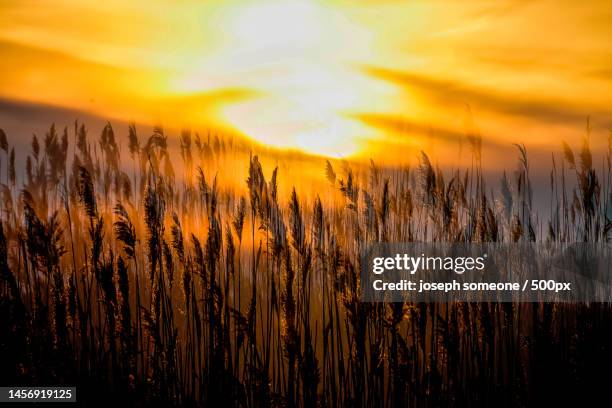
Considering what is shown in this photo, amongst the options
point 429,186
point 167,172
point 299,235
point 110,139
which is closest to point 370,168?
point 429,186


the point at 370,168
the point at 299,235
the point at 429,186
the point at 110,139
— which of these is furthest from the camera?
the point at 110,139

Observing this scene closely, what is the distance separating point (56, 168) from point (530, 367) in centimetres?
363

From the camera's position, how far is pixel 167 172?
532 centimetres

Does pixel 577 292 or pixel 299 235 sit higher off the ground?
pixel 299 235

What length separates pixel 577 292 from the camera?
4867 mm

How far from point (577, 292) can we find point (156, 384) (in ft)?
9.48

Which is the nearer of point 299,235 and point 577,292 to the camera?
point 299,235

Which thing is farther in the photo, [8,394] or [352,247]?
[352,247]

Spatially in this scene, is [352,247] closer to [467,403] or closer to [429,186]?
[429,186]

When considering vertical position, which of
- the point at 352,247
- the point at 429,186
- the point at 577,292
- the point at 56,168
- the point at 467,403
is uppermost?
the point at 56,168

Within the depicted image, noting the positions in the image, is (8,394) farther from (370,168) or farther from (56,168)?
(370,168)

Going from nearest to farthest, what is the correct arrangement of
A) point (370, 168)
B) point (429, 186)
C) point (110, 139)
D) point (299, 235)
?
point (299, 235) → point (429, 186) → point (370, 168) → point (110, 139)

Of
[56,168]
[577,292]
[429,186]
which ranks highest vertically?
[56,168]

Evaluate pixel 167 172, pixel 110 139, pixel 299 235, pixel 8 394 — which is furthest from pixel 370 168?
pixel 8 394
